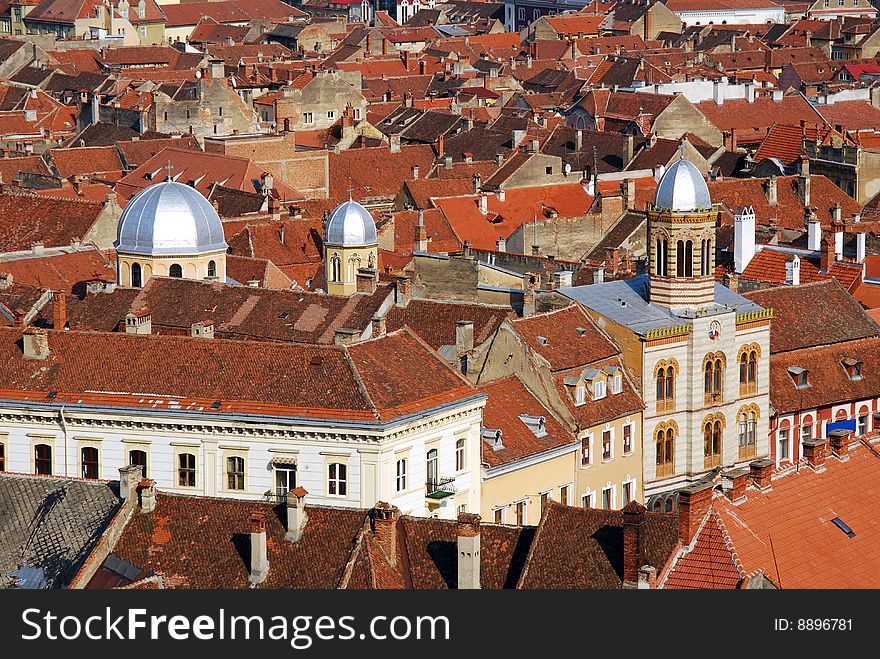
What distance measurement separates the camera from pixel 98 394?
69812mm

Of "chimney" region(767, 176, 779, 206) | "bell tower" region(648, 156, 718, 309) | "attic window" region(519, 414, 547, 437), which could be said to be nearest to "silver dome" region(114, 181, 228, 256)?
"bell tower" region(648, 156, 718, 309)

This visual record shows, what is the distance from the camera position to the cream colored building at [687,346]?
82.2 m

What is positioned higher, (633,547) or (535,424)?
(633,547)

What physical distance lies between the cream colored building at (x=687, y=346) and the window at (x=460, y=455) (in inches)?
487

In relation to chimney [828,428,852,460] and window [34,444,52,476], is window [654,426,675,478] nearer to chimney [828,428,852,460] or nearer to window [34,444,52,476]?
chimney [828,428,852,460]

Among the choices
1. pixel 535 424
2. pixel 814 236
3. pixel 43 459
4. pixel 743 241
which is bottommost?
pixel 535 424

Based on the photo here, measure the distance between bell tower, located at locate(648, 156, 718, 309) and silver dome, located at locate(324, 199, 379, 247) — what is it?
13.1m

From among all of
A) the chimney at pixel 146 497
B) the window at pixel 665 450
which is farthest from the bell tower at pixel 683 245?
the chimney at pixel 146 497

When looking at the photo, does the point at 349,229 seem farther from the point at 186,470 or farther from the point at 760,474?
the point at 760,474

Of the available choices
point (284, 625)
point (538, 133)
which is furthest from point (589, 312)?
point (538, 133)

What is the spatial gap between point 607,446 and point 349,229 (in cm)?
1787

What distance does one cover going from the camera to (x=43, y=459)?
69812mm

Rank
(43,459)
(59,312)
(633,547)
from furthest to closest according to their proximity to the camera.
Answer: (59,312), (43,459), (633,547)

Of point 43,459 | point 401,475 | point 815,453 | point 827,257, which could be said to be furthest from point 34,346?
point 827,257
